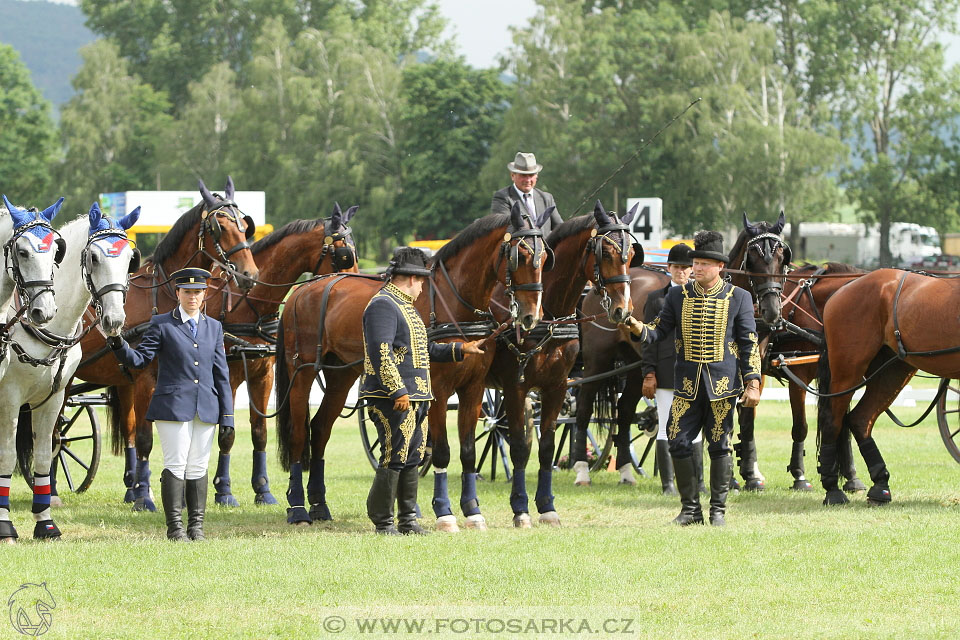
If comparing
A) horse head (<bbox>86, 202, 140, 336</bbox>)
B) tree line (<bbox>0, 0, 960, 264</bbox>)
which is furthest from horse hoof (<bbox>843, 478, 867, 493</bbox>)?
tree line (<bbox>0, 0, 960, 264</bbox>)

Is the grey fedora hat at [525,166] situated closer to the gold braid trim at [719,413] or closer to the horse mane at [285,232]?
the horse mane at [285,232]

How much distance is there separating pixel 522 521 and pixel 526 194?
8.17ft

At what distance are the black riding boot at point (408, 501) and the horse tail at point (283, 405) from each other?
1485mm

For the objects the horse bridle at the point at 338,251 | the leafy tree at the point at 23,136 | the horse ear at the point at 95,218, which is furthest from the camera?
the leafy tree at the point at 23,136

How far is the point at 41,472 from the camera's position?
857 centimetres

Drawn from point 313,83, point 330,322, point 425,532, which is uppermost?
point 313,83

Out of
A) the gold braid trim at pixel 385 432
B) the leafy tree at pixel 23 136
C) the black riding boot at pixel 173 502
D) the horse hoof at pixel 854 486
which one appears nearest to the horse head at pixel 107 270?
the black riding boot at pixel 173 502

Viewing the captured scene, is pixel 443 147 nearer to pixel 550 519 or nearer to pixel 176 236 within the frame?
pixel 176 236

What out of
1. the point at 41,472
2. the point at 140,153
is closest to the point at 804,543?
the point at 41,472

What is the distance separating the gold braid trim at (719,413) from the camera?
884 centimetres

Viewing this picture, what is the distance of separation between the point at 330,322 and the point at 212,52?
206 ft

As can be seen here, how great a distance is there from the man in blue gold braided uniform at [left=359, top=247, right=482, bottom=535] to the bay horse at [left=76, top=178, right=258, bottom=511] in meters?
2.05

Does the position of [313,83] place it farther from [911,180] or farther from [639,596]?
[639,596]

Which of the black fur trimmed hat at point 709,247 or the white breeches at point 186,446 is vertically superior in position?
the black fur trimmed hat at point 709,247
